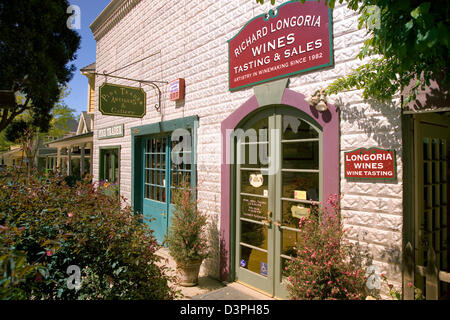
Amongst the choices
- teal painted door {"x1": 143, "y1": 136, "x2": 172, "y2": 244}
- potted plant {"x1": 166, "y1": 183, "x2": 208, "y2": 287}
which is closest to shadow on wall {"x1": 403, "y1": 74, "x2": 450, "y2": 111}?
Result: potted plant {"x1": 166, "y1": 183, "x2": 208, "y2": 287}

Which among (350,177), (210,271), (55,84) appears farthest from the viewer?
(55,84)

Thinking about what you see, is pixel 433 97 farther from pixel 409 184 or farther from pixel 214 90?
pixel 214 90

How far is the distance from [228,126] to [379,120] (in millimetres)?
2370

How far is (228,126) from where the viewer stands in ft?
15.9

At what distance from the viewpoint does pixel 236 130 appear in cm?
475

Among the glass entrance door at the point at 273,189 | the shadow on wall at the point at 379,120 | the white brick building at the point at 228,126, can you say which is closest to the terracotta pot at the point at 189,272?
the white brick building at the point at 228,126

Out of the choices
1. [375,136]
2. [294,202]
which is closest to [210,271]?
[294,202]

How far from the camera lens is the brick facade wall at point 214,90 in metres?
2.99

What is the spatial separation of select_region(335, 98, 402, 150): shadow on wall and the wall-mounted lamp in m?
0.24

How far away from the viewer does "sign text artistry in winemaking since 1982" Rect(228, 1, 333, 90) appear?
356 centimetres

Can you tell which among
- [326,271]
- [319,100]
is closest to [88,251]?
[326,271]

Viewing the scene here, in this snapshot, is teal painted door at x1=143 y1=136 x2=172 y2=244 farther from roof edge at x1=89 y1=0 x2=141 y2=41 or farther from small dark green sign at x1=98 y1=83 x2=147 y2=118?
roof edge at x1=89 y1=0 x2=141 y2=41
